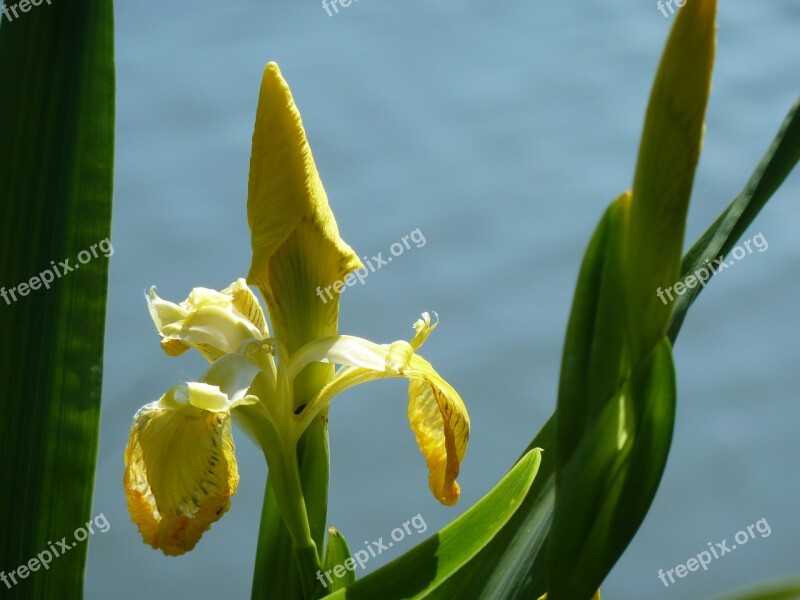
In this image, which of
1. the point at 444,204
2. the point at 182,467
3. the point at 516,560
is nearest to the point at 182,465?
the point at 182,467

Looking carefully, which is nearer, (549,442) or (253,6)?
(549,442)

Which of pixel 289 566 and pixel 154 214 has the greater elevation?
pixel 154 214

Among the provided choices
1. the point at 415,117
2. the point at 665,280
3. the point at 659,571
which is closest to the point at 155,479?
the point at 665,280

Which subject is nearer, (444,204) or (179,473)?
(179,473)

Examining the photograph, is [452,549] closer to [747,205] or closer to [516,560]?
[516,560]

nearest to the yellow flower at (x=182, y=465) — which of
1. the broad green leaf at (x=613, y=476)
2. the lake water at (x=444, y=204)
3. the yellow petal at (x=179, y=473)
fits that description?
the yellow petal at (x=179, y=473)

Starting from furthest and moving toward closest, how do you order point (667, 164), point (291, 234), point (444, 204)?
point (444, 204)
point (291, 234)
point (667, 164)

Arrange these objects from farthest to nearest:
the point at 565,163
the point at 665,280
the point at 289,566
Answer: the point at 565,163
the point at 289,566
the point at 665,280

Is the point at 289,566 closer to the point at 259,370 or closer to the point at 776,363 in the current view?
the point at 259,370
